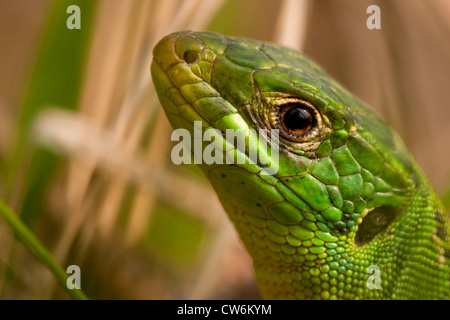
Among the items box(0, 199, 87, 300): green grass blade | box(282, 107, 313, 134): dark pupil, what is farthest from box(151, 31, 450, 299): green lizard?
box(0, 199, 87, 300): green grass blade

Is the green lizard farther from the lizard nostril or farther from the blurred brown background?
the blurred brown background

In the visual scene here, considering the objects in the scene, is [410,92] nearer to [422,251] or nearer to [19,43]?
[422,251]

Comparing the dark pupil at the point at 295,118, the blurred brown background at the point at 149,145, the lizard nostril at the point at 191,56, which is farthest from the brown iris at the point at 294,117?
the blurred brown background at the point at 149,145

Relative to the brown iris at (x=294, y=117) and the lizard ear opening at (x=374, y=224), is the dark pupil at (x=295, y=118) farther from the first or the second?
the lizard ear opening at (x=374, y=224)

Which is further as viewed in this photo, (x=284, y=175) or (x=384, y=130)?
(x=384, y=130)

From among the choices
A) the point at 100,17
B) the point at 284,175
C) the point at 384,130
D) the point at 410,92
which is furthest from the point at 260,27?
the point at 284,175

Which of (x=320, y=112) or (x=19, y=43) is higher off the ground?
(x=19, y=43)

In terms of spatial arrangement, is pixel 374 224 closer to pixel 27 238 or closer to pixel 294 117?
pixel 294 117
